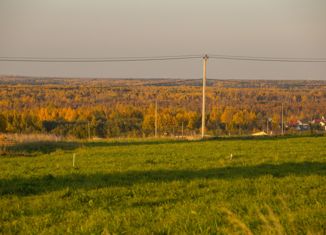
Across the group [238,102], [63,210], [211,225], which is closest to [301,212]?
[211,225]

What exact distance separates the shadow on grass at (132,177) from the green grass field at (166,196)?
0.08ft

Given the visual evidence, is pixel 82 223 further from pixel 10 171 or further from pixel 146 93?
pixel 146 93

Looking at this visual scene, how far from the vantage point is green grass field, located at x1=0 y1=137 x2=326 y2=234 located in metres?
8.45

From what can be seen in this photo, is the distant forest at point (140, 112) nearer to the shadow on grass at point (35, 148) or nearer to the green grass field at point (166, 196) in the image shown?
the shadow on grass at point (35, 148)

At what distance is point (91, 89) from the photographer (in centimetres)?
13088

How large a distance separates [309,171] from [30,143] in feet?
59.5

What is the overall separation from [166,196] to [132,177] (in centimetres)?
360

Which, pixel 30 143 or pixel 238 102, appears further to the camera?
pixel 238 102

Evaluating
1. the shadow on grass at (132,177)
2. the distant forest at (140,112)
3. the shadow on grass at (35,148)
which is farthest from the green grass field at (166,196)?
the distant forest at (140,112)

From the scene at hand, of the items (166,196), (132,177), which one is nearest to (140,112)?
(132,177)

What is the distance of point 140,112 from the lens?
78750 millimetres

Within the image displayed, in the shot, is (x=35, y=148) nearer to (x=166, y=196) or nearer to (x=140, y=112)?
(x=166, y=196)

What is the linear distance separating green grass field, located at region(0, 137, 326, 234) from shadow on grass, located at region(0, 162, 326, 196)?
0.08ft

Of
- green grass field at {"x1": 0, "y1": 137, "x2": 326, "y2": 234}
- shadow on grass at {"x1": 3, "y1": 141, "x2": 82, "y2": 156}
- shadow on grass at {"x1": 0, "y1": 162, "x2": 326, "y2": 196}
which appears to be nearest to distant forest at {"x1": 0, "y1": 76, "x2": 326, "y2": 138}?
shadow on grass at {"x1": 3, "y1": 141, "x2": 82, "y2": 156}
